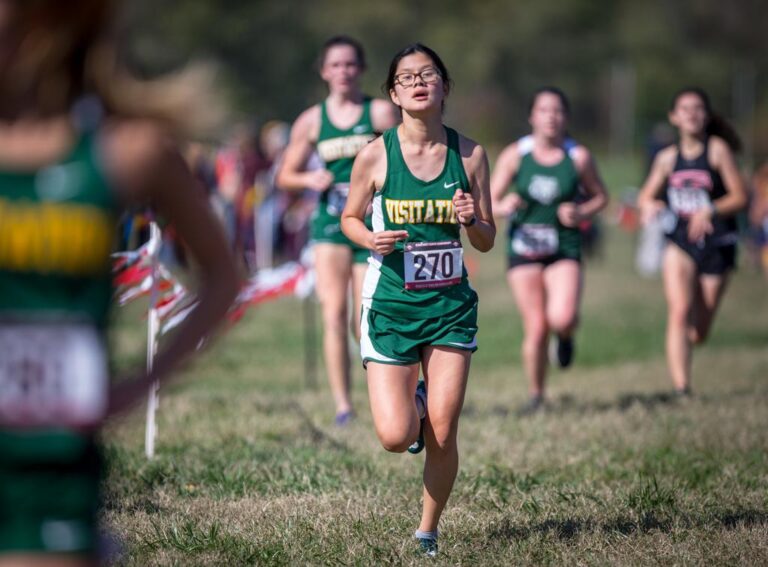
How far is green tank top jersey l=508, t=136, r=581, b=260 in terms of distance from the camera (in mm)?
8977

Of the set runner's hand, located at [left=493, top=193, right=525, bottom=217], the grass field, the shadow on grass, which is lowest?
the shadow on grass

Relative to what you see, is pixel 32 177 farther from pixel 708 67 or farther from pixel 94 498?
pixel 708 67

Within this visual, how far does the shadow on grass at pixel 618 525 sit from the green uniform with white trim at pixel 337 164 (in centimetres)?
303

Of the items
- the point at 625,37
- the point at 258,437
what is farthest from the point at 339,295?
the point at 625,37

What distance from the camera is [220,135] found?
9.45ft

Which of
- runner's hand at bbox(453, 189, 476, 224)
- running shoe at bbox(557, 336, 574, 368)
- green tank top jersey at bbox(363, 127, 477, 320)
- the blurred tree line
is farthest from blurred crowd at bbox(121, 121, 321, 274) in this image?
the blurred tree line

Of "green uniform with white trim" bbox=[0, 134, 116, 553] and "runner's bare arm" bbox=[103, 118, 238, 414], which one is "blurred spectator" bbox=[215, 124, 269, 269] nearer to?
"runner's bare arm" bbox=[103, 118, 238, 414]

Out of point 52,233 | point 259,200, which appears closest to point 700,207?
point 52,233

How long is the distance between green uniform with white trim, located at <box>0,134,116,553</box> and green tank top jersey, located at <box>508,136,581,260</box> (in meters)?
6.54

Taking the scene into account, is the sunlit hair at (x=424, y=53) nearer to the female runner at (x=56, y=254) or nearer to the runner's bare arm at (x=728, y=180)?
the female runner at (x=56, y=254)

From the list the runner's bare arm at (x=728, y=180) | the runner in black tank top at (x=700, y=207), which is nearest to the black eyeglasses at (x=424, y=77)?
the runner in black tank top at (x=700, y=207)

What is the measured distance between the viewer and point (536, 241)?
8977 millimetres

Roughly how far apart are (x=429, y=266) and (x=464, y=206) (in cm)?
36

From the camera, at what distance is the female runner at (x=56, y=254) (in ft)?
8.56
